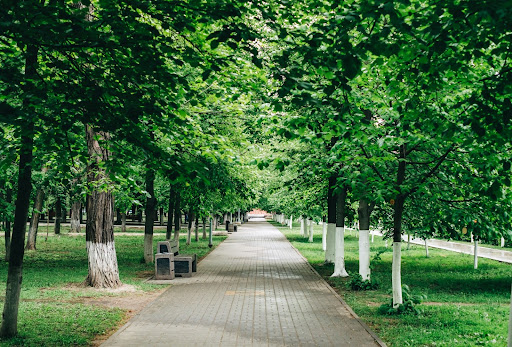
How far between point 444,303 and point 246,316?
517 centimetres

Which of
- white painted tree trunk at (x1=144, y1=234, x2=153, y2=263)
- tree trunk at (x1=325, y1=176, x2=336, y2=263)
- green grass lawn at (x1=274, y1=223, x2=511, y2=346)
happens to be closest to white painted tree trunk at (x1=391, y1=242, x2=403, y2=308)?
green grass lawn at (x1=274, y1=223, x2=511, y2=346)

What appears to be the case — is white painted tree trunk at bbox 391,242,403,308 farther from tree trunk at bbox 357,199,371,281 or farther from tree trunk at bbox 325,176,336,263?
tree trunk at bbox 325,176,336,263

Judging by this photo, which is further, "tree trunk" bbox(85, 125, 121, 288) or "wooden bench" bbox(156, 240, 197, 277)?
"wooden bench" bbox(156, 240, 197, 277)

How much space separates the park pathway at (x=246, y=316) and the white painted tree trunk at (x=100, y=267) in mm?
1568

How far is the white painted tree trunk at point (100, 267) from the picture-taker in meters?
12.9

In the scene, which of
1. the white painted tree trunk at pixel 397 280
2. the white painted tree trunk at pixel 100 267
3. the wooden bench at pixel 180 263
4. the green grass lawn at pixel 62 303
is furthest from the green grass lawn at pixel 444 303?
the white painted tree trunk at pixel 100 267

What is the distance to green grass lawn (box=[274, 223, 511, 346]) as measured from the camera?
27.6 feet

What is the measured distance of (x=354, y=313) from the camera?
10.4m

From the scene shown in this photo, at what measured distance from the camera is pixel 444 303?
1195 centimetres

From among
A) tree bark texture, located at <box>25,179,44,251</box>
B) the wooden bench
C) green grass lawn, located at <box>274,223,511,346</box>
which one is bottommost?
green grass lawn, located at <box>274,223,511,346</box>

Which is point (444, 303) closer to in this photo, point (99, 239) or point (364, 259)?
point (364, 259)

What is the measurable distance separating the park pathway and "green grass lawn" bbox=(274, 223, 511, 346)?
57 cm

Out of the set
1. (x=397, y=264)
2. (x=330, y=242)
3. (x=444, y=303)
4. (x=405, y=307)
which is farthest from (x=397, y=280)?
(x=330, y=242)

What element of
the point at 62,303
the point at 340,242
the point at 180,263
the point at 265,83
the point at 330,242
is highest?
the point at 265,83
